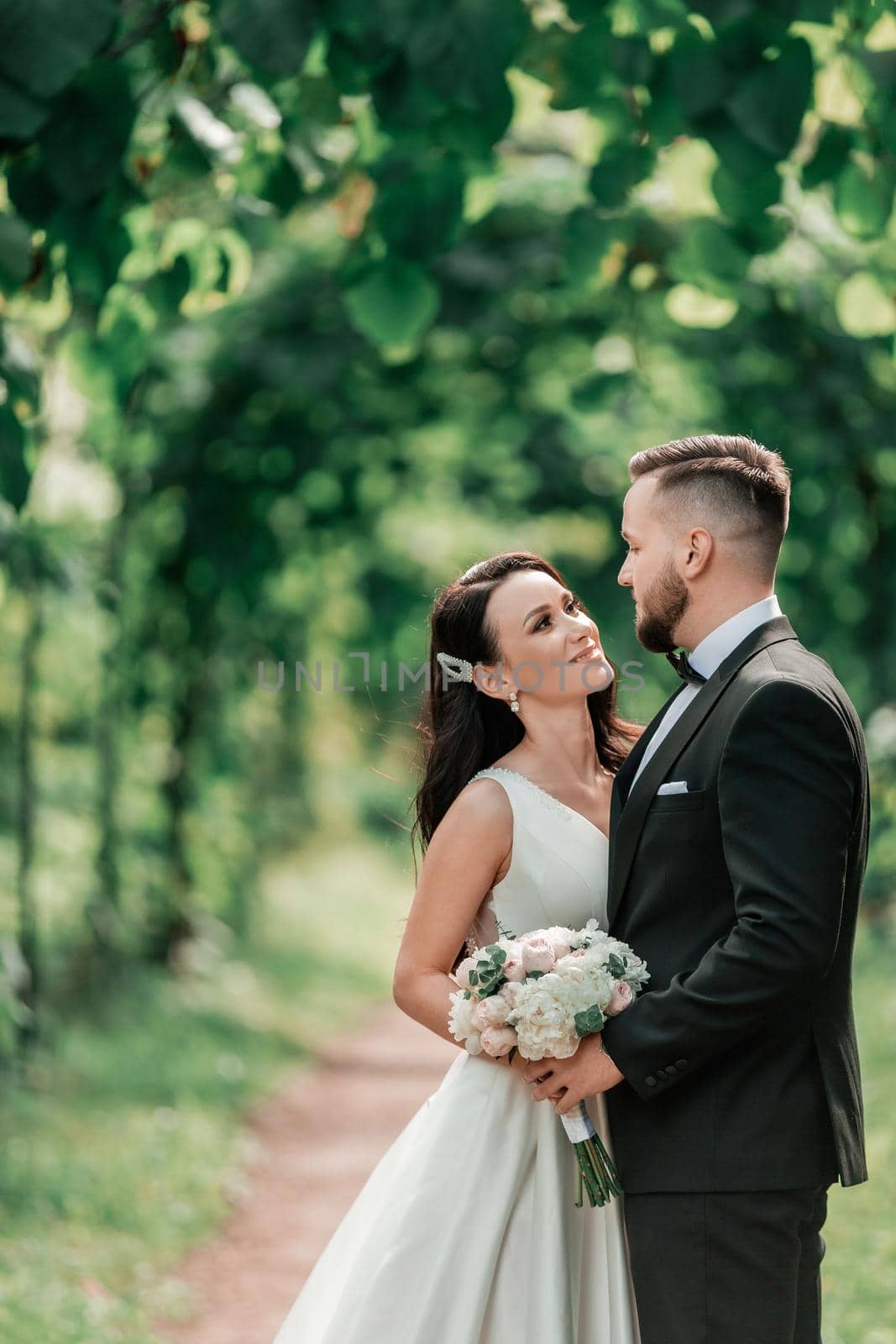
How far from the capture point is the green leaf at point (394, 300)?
155 inches

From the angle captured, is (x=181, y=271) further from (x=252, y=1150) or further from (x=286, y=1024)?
(x=286, y=1024)

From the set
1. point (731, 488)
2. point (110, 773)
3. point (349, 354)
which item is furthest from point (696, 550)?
point (110, 773)

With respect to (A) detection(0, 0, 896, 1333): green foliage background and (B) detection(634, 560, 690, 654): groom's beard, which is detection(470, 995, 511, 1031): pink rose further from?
(A) detection(0, 0, 896, 1333): green foliage background

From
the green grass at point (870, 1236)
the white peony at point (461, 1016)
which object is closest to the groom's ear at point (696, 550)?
the white peony at point (461, 1016)

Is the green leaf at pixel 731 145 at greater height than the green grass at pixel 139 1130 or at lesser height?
greater

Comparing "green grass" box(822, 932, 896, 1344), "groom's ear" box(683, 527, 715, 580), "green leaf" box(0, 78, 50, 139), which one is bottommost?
"green grass" box(822, 932, 896, 1344)


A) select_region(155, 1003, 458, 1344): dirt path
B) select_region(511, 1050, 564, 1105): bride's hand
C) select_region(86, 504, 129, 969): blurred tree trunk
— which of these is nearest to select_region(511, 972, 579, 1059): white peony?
select_region(511, 1050, 564, 1105): bride's hand

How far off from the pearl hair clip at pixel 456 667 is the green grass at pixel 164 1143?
4.14 ft

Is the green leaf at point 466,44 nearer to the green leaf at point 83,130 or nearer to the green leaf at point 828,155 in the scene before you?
the green leaf at point 83,130

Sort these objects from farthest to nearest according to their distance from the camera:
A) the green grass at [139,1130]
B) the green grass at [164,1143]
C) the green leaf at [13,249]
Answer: the green grass at [139,1130] < the green grass at [164,1143] < the green leaf at [13,249]

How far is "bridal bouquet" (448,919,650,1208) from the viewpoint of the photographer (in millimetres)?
2760

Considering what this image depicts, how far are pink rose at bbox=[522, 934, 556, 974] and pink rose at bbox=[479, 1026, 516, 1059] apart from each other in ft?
0.40

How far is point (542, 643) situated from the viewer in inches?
139

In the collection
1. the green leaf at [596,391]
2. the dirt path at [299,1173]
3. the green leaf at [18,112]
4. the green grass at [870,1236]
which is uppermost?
the green leaf at [18,112]
